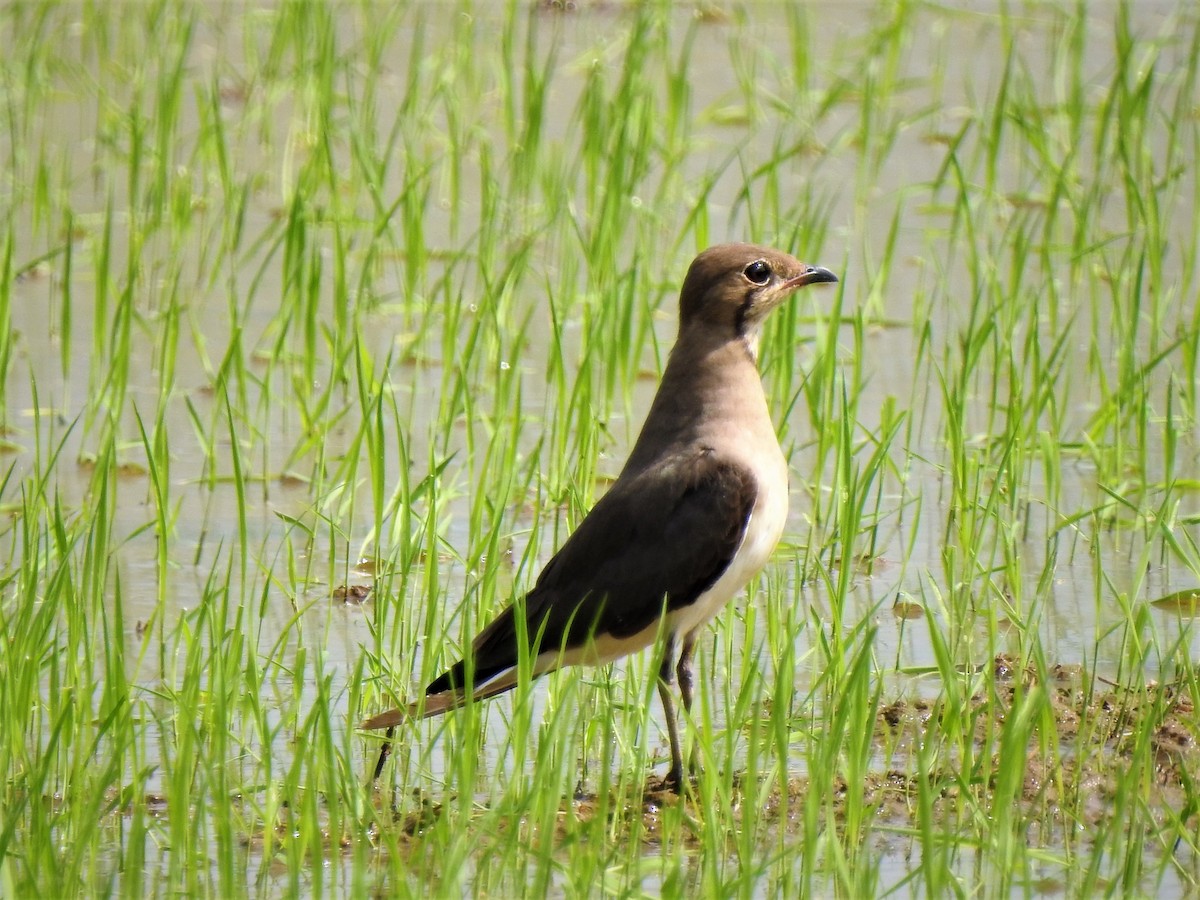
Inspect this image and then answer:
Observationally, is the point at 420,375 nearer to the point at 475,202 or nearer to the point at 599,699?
the point at 475,202

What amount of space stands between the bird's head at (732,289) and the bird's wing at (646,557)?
412mm

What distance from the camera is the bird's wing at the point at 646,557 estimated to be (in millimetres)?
4281

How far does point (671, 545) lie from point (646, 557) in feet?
0.20

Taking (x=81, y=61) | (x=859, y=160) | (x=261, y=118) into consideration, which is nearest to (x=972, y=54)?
(x=859, y=160)

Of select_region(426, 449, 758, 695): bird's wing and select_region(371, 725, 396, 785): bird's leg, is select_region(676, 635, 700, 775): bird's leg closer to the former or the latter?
select_region(426, 449, 758, 695): bird's wing

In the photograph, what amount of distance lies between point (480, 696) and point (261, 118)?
4639mm

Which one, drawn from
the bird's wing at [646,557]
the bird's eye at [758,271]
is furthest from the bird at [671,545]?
the bird's eye at [758,271]

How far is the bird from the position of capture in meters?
4.21

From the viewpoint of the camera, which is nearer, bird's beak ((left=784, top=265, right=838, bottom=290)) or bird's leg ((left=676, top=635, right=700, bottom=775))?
bird's leg ((left=676, top=635, right=700, bottom=775))

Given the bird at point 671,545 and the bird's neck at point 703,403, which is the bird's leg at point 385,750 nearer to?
the bird at point 671,545

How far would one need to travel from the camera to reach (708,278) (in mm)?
4645

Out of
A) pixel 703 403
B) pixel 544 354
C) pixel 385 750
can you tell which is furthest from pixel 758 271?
pixel 544 354

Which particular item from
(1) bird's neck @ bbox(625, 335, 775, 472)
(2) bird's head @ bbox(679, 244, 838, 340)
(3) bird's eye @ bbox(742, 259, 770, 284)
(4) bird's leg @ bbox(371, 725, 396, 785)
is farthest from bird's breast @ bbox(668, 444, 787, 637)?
(4) bird's leg @ bbox(371, 725, 396, 785)

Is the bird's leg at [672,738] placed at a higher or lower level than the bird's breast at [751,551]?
lower
